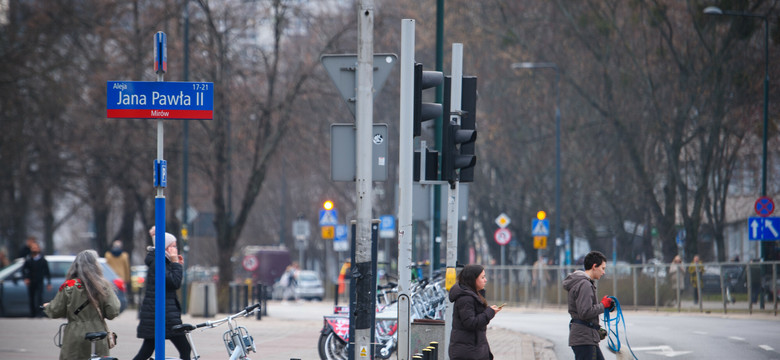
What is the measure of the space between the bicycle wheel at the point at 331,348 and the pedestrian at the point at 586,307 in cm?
476

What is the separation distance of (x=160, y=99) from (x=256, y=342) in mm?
10477

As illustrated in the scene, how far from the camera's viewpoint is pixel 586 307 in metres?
9.96

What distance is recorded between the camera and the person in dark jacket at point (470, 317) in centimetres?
934

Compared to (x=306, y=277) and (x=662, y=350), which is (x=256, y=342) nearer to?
(x=662, y=350)

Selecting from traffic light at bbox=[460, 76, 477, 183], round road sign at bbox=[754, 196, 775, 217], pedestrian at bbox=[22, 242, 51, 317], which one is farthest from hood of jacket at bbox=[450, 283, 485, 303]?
round road sign at bbox=[754, 196, 775, 217]

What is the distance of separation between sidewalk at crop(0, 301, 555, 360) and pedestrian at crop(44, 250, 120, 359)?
622 centimetres

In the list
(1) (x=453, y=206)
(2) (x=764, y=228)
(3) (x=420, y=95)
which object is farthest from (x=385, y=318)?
(2) (x=764, y=228)

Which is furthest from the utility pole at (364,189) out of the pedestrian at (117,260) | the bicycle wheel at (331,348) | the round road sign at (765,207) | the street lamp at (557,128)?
the street lamp at (557,128)

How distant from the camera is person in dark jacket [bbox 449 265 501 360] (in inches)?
368

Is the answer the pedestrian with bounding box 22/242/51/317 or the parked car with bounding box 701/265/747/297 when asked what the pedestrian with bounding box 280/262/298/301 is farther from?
the pedestrian with bounding box 22/242/51/317

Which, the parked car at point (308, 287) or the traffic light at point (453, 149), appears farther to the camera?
the parked car at point (308, 287)

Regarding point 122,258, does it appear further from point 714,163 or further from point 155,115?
point 155,115

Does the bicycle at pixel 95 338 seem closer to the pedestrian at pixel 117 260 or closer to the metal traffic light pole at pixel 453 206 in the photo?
the metal traffic light pole at pixel 453 206

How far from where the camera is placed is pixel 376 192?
5609 cm
